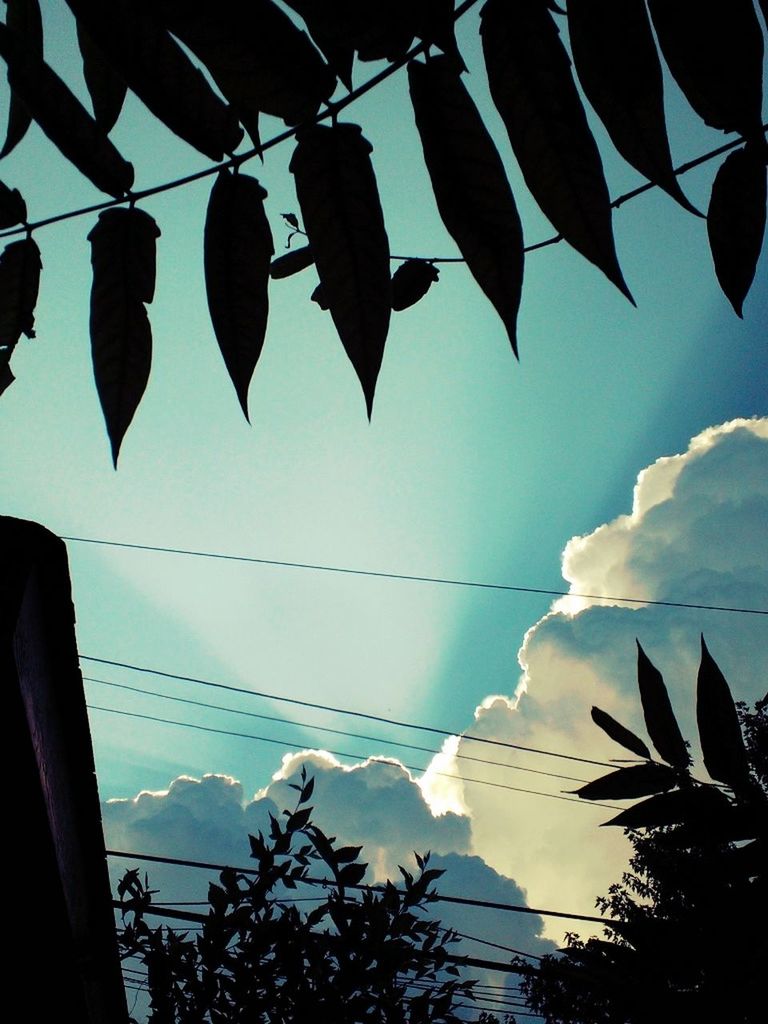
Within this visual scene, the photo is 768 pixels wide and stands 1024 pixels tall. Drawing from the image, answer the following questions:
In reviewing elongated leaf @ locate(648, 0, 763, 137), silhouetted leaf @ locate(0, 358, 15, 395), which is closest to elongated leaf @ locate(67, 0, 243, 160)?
elongated leaf @ locate(648, 0, 763, 137)

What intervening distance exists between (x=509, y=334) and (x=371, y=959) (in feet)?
19.5

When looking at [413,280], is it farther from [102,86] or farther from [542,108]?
[542,108]

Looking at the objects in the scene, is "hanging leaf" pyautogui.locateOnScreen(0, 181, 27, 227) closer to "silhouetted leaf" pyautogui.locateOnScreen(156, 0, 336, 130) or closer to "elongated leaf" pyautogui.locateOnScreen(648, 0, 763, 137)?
"silhouetted leaf" pyautogui.locateOnScreen(156, 0, 336, 130)

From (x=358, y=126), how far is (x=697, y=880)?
945 millimetres

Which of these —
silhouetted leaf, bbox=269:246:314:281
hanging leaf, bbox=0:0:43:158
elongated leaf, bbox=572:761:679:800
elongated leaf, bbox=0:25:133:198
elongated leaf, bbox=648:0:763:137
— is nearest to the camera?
elongated leaf, bbox=648:0:763:137

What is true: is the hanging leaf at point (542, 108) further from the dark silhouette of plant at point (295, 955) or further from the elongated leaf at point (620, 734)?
the dark silhouette of plant at point (295, 955)

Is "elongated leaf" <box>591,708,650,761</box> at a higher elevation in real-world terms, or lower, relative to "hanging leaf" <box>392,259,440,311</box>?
lower

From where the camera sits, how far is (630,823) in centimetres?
84

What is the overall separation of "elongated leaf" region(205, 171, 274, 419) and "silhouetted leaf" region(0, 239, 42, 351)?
13.6 inches

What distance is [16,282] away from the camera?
2.92 feet

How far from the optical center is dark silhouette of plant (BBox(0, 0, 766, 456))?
0.52 m

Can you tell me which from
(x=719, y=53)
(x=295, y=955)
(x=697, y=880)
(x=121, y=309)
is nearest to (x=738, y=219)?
(x=719, y=53)

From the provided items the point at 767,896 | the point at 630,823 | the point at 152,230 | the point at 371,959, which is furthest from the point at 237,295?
the point at 371,959

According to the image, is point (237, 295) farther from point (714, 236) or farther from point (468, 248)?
point (714, 236)
